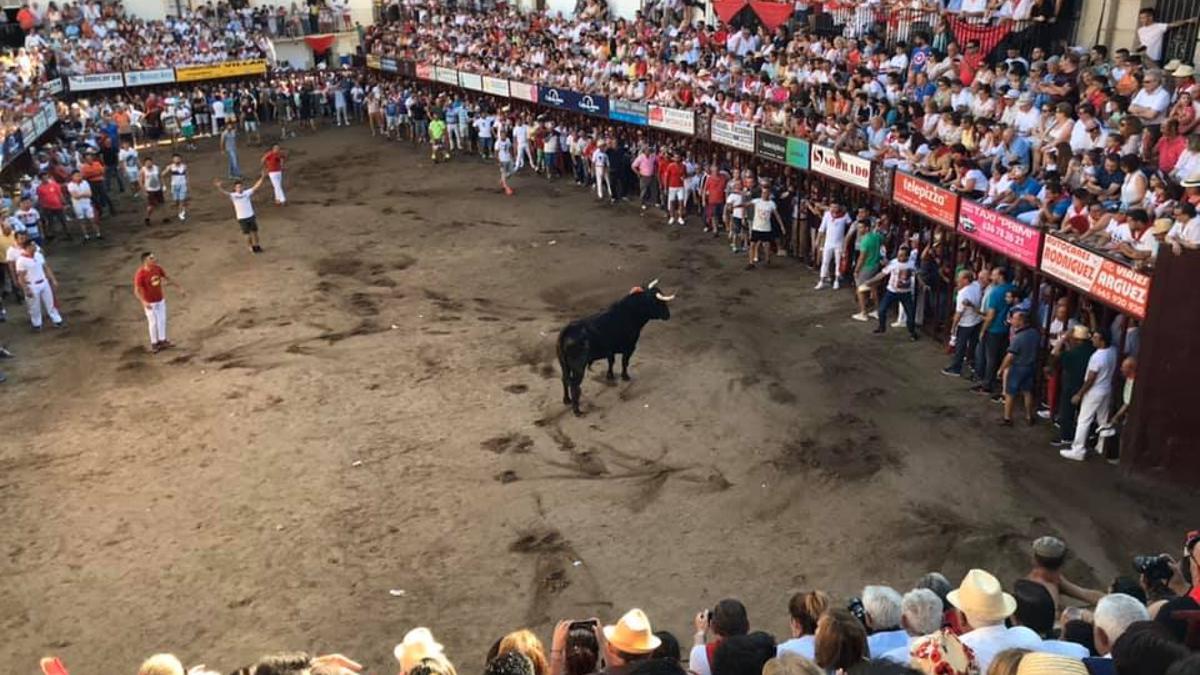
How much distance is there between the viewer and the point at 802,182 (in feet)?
68.1

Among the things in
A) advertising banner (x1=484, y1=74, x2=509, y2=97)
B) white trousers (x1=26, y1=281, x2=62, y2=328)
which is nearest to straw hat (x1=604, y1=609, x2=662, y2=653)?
white trousers (x1=26, y1=281, x2=62, y2=328)

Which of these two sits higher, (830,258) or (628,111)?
(628,111)

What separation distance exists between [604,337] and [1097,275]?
6.14 metres

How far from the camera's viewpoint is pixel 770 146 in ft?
68.7

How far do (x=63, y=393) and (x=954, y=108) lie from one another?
15458 mm

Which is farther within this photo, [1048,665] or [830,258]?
[830,258]

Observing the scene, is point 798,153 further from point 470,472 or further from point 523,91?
point 523,91

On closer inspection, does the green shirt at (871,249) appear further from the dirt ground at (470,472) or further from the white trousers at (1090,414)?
the white trousers at (1090,414)

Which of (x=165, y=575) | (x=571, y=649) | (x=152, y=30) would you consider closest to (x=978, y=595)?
(x=571, y=649)

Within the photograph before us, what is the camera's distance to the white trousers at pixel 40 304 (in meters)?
17.0

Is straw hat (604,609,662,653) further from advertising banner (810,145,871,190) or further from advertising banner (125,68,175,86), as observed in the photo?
advertising banner (125,68,175,86)

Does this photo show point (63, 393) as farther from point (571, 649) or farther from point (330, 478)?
point (571, 649)

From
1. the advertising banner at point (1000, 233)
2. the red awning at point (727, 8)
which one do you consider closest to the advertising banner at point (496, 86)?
the red awning at point (727, 8)

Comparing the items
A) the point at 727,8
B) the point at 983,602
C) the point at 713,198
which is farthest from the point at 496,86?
the point at 983,602
